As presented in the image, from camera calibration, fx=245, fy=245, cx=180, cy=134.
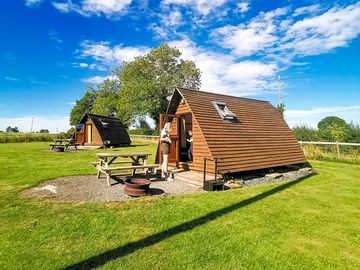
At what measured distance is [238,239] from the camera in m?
A: 4.77

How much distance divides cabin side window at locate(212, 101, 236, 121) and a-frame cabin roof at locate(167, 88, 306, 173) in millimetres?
213

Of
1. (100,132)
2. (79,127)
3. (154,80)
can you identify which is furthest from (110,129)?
(154,80)

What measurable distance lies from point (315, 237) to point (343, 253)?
63 cm

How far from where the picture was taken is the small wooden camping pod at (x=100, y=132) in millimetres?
28328

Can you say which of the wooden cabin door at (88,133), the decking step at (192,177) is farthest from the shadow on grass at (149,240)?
the wooden cabin door at (88,133)

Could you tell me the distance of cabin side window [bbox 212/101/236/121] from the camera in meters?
12.0

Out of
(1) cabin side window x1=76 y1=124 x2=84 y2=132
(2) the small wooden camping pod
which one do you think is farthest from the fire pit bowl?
(1) cabin side window x1=76 y1=124 x2=84 y2=132

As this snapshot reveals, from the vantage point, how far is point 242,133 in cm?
1205

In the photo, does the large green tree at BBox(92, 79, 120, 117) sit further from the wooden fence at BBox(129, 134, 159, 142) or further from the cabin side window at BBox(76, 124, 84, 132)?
the cabin side window at BBox(76, 124, 84, 132)

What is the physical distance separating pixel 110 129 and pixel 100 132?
2.00m

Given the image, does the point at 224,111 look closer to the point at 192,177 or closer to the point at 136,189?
the point at 192,177

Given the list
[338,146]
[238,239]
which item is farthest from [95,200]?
[338,146]

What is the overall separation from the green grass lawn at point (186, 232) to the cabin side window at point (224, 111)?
494 cm

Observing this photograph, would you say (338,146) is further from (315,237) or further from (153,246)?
(153,246)
